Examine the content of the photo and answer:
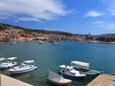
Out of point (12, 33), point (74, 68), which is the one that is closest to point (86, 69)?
point (74, 68)

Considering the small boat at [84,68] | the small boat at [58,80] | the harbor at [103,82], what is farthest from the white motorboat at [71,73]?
the harbor at [103,82]

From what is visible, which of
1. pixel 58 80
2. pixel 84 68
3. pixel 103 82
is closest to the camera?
pixel 103 82

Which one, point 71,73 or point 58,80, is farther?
point 71,73

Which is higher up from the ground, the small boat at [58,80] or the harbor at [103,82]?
the harbor at [103,82]

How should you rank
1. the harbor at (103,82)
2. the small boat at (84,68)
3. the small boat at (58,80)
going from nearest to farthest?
A: the harbor at (103,82)
the small boat at (58,80)
the small boat at (84,68)

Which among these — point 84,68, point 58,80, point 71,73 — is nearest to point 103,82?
point 58,80

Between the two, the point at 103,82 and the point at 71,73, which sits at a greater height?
the point at 103,82

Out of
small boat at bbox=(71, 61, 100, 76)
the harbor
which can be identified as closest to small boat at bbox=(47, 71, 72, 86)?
the harbor

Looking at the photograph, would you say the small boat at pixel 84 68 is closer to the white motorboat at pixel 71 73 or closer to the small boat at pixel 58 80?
the white motorboat at pixel 71 73

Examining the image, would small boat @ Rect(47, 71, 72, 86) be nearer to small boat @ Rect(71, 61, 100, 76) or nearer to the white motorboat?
the white motorboat

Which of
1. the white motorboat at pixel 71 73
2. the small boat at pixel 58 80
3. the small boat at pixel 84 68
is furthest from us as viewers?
the small boat at pixel 84 68

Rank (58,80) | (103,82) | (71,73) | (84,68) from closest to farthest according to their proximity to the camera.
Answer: (103,82)
(58,80)
(71,73)
(84,68)

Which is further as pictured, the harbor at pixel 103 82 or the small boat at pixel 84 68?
the small boat at pixel 84 68

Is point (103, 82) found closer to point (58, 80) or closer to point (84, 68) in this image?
point (58, 80)
